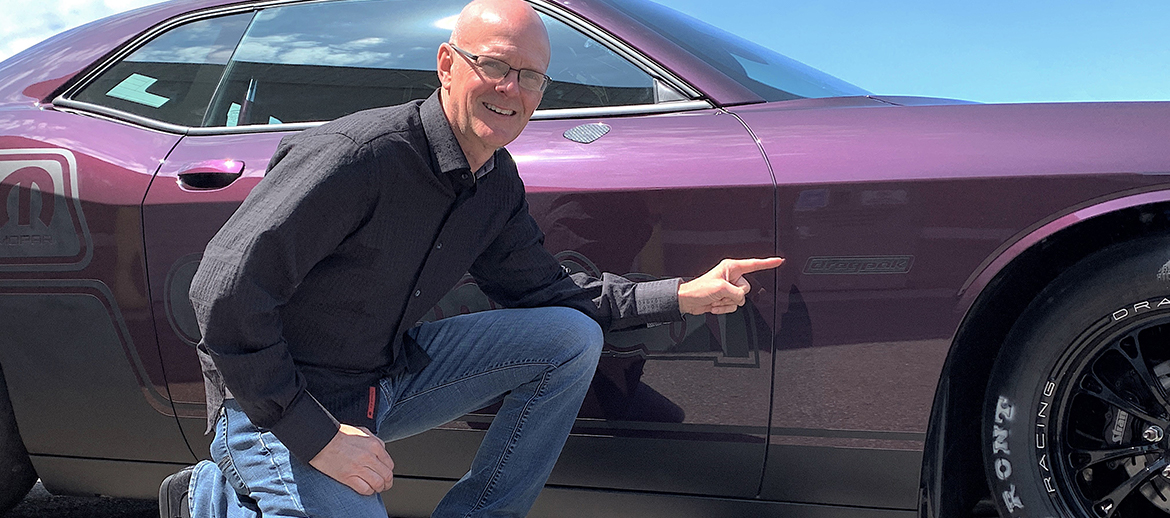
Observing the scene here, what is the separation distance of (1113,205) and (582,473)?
3.96ft

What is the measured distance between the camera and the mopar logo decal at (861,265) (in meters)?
1.70

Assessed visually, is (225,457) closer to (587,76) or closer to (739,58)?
(587,76)

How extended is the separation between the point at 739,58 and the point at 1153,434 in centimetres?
125

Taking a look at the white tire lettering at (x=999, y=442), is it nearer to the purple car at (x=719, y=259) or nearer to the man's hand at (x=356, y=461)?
the purple car at (x=719, y=259)

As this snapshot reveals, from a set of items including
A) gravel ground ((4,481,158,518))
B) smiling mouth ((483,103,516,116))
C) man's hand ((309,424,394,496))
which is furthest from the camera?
gravel ground ((4,481,158,518))

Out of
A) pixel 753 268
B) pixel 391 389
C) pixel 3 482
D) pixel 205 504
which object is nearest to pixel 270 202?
pixel 391 389

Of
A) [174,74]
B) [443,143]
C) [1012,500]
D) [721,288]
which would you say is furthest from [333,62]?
[1012,500]

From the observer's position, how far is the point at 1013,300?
179cm

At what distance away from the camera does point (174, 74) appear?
2.37 meters

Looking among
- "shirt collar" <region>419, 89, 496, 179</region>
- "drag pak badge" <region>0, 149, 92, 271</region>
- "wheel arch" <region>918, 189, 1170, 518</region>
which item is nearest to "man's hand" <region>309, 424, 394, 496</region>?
"shirt collar" <region>419, 89, 496, 179</region>

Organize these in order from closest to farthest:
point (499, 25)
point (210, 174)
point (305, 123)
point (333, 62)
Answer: point (499, 25) → point (210, 174) → point (305, 123) → point (333, 62)

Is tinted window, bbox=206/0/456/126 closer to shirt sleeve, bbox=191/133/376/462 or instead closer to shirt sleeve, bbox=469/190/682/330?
shirt sleeve, bbox=469/190/682/330

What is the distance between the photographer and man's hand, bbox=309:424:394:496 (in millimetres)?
1496

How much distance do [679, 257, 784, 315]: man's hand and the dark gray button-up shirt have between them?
1.4 inches
